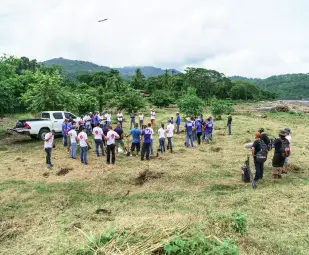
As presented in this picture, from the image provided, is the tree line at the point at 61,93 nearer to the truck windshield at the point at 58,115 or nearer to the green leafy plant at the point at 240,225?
the truck windshield at the point at 58,115

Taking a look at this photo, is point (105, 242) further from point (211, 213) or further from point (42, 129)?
point (42, 129)

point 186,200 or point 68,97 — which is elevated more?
point 68,97

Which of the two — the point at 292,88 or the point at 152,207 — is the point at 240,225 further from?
the point at 292,88

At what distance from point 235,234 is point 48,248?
328 cm

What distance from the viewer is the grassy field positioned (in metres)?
4.50

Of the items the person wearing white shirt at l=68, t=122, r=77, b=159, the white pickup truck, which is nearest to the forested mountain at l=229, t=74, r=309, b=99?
the white pickup truck

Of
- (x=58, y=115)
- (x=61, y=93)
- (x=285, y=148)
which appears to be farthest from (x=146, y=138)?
(x=61, y=93)

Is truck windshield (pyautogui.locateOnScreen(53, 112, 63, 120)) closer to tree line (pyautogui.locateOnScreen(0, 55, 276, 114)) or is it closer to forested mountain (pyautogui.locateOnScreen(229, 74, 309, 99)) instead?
tree line (pyautogui.locateOnScreen(0, 55, 276, 114))

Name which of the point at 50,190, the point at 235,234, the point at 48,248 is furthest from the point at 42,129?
the point at 235,234

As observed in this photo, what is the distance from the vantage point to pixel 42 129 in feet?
49.8

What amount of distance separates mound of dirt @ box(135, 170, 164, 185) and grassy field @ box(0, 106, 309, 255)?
0.03m

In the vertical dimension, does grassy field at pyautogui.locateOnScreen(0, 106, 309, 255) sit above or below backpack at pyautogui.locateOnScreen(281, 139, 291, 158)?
below

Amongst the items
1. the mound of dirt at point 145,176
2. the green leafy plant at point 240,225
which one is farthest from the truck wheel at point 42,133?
the green leafy plant at point 240,225

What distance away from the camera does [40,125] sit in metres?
15.0
